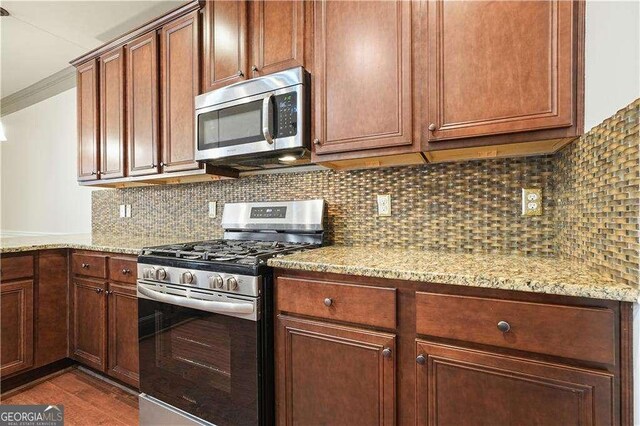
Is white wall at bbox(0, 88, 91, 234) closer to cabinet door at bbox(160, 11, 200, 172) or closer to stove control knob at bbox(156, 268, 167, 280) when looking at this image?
cabinet door at bbox(160, 11, 200, 172)

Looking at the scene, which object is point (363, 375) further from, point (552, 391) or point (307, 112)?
point (307, 112)

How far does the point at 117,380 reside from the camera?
215 cm

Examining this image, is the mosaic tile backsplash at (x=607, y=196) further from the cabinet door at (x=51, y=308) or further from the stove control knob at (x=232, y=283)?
the cabinet door at (x=51, y=308)

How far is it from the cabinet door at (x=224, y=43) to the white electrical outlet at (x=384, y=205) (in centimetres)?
101

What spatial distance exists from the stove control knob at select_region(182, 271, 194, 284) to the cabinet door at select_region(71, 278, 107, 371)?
94 cm

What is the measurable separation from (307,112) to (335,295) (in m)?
0.91

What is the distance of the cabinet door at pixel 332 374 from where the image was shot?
118 centimetres

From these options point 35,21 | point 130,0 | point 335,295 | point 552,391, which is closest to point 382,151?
point 335,295

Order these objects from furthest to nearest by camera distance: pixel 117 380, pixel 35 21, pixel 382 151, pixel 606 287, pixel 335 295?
pixel 35 21
pixel 117 380
pixel 382 151
pixel 335 295
pixel 606 287

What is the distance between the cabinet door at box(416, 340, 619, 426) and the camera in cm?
89

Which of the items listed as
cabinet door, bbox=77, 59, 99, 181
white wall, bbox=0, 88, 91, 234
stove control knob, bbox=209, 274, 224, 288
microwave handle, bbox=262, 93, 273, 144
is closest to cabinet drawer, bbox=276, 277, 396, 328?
stove control knob, bbox=209, 274, 224, 288

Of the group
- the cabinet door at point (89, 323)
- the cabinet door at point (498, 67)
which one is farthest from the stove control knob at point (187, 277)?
the cabinet door at point (498, 67)

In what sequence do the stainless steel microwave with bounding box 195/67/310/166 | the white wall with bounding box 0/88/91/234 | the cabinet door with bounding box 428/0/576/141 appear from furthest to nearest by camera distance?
1. the white wall with bounding box 0/88/91/234
2. the stainless steel microwave with bounding box 195/67/310/166
3. the cabinet door with bounding box 428/0/576/141

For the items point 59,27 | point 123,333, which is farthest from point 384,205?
point 59,27
